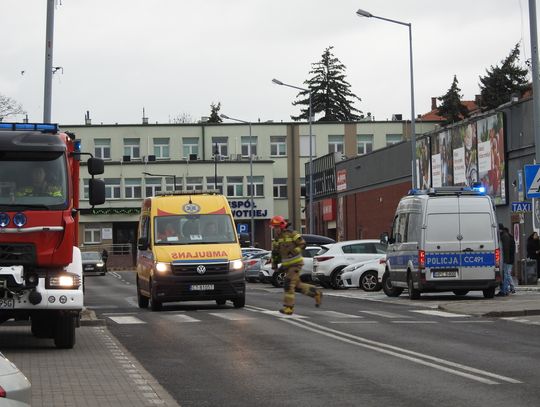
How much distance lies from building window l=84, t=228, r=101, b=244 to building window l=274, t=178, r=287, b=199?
1532 cm

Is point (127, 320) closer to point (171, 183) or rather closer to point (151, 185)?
point (171, 183)

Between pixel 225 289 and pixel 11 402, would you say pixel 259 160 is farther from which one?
pixel 11 402

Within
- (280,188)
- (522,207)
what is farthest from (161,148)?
(522,207)

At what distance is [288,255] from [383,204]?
153 feet

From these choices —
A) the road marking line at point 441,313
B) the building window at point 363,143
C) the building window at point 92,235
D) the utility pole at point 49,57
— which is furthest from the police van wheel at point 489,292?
the building window at point 363,143

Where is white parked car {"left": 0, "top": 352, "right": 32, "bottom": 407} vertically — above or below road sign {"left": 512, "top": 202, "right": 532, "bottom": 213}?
below

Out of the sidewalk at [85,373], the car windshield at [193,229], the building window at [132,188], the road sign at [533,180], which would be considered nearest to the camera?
the sidewalk at [85,373]

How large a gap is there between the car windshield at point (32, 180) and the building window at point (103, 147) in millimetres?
85738

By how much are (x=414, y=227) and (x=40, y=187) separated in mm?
16015

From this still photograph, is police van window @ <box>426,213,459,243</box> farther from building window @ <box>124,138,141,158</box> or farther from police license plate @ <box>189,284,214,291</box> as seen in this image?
building window @ <box>124,138,141,158</box>

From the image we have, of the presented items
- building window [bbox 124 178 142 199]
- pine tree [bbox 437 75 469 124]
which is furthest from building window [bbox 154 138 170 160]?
pine tree [bbox 437 75 469 124]

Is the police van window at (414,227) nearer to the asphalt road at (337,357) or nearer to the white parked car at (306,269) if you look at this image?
the asphalt road at (337,357)

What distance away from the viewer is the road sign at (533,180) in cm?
3072

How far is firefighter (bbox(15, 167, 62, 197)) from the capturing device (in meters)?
16.0
